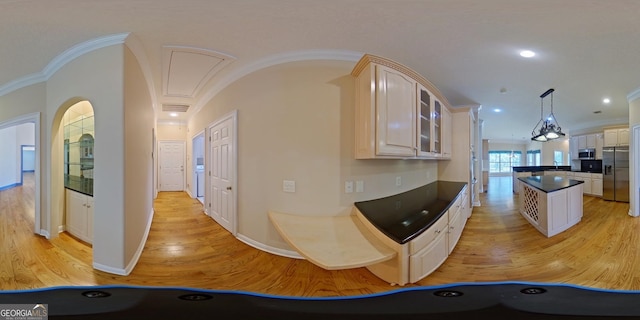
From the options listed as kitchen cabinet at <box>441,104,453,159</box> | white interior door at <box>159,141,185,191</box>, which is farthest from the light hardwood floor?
white interior door at <box>159,141,185,191</box>

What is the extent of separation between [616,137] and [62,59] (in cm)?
273

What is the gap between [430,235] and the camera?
80 cm

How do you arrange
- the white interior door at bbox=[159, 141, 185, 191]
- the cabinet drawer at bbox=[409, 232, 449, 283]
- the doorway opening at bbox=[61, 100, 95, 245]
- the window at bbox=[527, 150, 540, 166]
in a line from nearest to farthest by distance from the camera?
1. the cabinet drawer at bbox=[409, 232, 449, 283]
2. the window at bbox=[527, 150, 540, 166]
3. the doorway opening at bbox=[61, 100, 95, 245]
4. the white interior door at bbox=[159, 141, 185, 191]

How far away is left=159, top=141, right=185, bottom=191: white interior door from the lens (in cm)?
558

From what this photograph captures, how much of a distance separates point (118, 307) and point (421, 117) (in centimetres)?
116

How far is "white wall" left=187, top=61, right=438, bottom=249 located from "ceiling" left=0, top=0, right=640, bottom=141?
168mm

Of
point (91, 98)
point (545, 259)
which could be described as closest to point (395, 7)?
point (545, 259)

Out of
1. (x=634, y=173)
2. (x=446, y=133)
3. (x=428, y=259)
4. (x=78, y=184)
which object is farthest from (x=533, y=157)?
(x=78, y=184)

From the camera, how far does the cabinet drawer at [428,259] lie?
673 millimetres

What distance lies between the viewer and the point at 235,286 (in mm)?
754

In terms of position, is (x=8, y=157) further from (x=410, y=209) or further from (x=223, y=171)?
(x=410, y=209)

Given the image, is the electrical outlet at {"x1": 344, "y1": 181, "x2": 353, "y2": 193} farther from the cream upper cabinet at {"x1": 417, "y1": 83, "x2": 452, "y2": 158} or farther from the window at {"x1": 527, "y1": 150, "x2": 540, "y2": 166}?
the window at {"x1": 527, "y1": 150, "x2": 540, "y2": 166}

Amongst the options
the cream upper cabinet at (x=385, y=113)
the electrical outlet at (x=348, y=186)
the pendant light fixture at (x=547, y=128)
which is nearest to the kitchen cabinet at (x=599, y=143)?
the pendant light fixture at (x=547, y=128)

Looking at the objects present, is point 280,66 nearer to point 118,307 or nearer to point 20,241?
point 118,307
